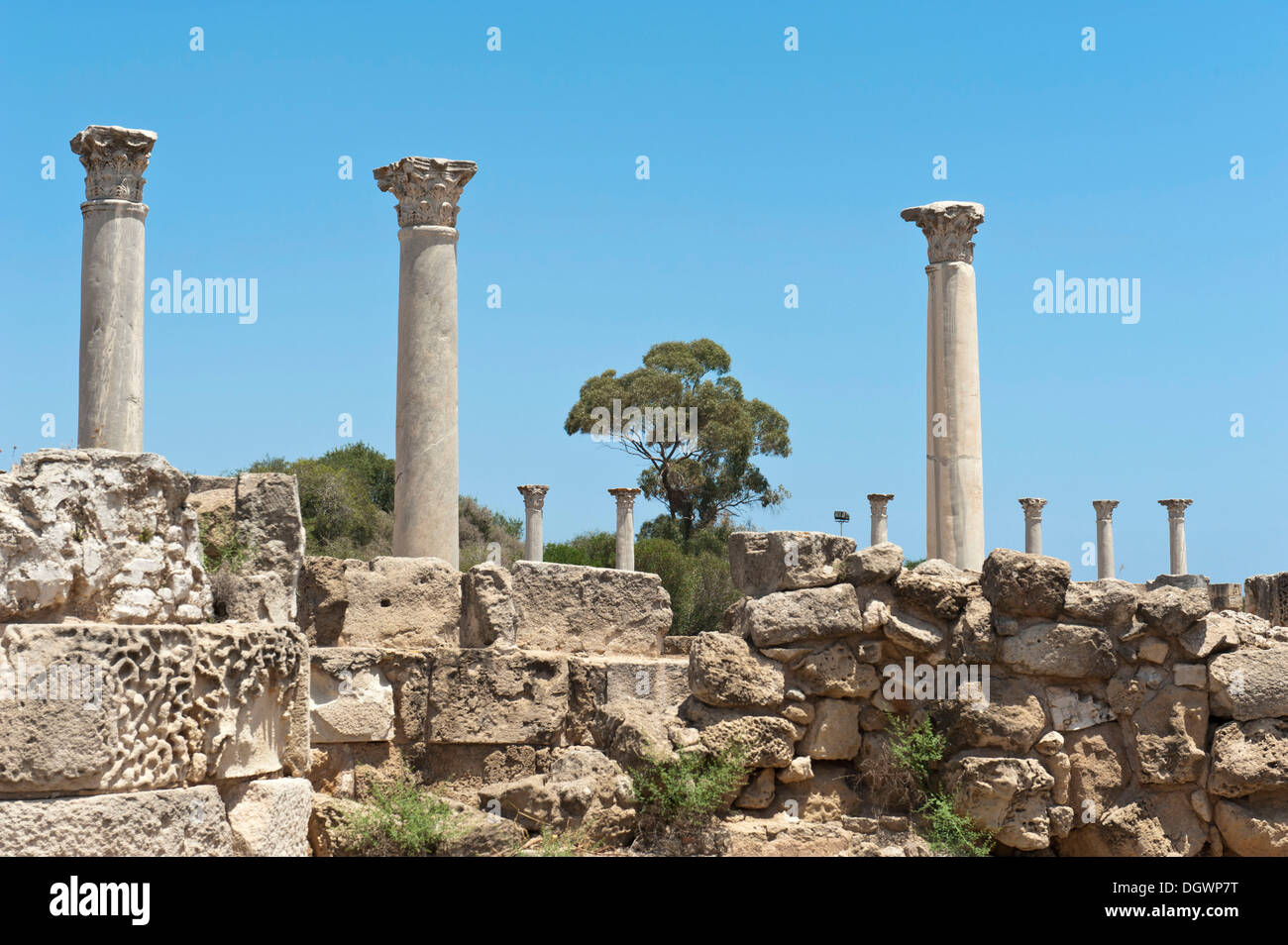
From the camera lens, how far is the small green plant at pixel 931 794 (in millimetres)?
7031

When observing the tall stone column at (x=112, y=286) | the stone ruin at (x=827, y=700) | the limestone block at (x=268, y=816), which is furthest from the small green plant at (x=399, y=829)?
the tall stone column at (x=112, y=286)

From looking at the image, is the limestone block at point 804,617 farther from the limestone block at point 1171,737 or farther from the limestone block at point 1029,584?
the limestone block at point 1171,737

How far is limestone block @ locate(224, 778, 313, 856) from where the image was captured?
4773mm

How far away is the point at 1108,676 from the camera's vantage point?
289 inches

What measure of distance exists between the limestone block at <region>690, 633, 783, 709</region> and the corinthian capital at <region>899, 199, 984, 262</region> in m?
8.83

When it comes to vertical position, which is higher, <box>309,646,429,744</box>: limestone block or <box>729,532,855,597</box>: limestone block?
<box>729,532,855,597</box>: limestone block

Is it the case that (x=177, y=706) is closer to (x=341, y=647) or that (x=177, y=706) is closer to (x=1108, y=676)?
(x=341, y=647)

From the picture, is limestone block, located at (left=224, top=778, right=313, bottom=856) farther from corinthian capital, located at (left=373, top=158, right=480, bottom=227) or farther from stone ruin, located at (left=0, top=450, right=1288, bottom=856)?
corinthian capital, located at (left=373, top=158, right=480, bottom=227)

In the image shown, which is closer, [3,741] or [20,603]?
[3,741]

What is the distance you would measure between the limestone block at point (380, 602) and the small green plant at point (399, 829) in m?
1.26

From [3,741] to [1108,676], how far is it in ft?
18.2

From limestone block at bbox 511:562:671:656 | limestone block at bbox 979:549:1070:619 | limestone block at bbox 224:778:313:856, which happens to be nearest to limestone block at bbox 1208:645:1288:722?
limestone block at bbox 979:549:1070:619

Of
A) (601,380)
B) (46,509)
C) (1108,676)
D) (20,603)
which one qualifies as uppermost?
(601,380)
